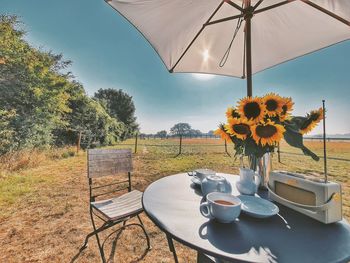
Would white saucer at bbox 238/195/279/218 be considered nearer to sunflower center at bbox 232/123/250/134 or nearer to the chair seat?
sunflower center at bbox 232/123/250/134

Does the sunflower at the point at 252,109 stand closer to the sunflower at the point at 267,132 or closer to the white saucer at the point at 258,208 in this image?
the sunflower at the point at 267,132

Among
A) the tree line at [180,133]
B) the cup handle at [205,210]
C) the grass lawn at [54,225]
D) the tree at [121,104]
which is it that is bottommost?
the grass lawn at [54,225]

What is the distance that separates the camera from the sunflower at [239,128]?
1.13 metres

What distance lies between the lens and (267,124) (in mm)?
1072

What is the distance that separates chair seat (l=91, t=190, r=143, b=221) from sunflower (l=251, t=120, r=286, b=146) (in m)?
1.29

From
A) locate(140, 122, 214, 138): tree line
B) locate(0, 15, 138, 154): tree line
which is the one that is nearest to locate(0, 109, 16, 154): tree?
locate(0, 15, 138, 154): tree line

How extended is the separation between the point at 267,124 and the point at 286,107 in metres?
0.20

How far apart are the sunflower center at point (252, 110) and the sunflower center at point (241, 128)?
7cm

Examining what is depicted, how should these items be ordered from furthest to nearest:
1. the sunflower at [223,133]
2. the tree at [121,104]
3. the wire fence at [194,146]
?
1. the tree at [121,104]
2. the wire fence at [194,146]
3. the sunflower at [223,133]

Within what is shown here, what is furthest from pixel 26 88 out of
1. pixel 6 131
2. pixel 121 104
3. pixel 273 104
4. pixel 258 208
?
pixel 121 104

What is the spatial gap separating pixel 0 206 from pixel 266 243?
13.1 feet

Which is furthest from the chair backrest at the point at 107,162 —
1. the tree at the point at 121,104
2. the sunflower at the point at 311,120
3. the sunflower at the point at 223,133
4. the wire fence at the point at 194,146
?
the tree at the point at 121,104

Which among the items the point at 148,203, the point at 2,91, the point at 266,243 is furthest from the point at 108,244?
the point at 2,91

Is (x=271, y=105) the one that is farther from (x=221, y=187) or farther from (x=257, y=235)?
(x=257, y=235)
